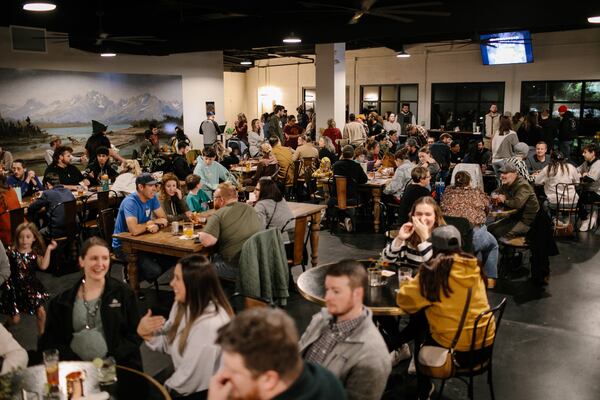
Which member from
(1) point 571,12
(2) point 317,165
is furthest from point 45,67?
(1) point 571,12

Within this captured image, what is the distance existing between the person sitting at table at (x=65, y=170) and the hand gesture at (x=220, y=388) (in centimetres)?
639

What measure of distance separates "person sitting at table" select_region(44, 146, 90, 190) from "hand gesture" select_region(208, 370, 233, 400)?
6387 mm

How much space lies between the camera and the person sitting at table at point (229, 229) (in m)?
4.98

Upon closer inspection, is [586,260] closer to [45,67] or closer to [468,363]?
[468,363]

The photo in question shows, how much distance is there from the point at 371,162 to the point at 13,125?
702cm

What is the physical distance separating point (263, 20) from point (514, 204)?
6716 millimetres

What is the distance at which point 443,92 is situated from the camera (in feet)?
57.2

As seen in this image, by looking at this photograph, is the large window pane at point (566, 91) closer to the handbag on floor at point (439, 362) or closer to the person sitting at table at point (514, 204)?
the person sitting at table at point (514, 204)

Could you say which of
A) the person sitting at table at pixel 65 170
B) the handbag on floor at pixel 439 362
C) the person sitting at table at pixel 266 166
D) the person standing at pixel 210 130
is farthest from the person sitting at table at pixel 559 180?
the person standing at pixel 210 130

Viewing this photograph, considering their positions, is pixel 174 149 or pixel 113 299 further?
pixel 174 149

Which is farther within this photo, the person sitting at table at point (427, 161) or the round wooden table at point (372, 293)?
the person sitting at table at point (427, 161)

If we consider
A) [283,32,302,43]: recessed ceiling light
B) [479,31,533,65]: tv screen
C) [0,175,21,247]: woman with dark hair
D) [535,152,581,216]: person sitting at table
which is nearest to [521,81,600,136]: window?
[479,31,533,65]: tv screen

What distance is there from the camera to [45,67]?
38.6ft

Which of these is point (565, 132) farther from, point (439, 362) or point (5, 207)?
point (5, 207)
